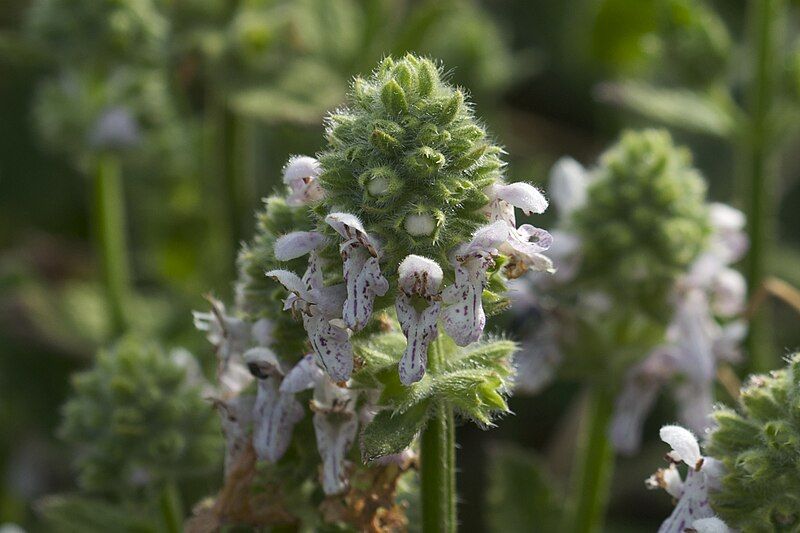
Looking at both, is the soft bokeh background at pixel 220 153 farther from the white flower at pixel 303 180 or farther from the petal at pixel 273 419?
the white flower at pixel 303 180

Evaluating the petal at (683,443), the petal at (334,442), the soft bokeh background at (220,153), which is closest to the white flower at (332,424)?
the petal at (334,442)

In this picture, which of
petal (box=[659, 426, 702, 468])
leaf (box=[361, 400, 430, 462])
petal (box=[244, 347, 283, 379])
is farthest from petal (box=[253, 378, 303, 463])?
petal (box=[659, 426, 702, 468])

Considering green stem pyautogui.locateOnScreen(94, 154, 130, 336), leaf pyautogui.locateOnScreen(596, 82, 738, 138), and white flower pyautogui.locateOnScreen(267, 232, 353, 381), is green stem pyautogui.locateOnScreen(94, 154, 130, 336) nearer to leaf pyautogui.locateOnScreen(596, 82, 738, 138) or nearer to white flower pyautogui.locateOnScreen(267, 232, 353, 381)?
leaf pyautogui.locateOnScreen(596, 82, 738, 138)

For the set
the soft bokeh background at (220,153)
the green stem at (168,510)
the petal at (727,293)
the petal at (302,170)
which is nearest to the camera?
the petal at (302,170)

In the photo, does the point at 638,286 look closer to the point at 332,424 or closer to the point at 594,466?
the point at 594,466

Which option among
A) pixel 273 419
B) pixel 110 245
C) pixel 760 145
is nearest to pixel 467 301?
pixel 273 419

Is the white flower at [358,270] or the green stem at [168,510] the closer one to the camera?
the white flower at [358,270]
